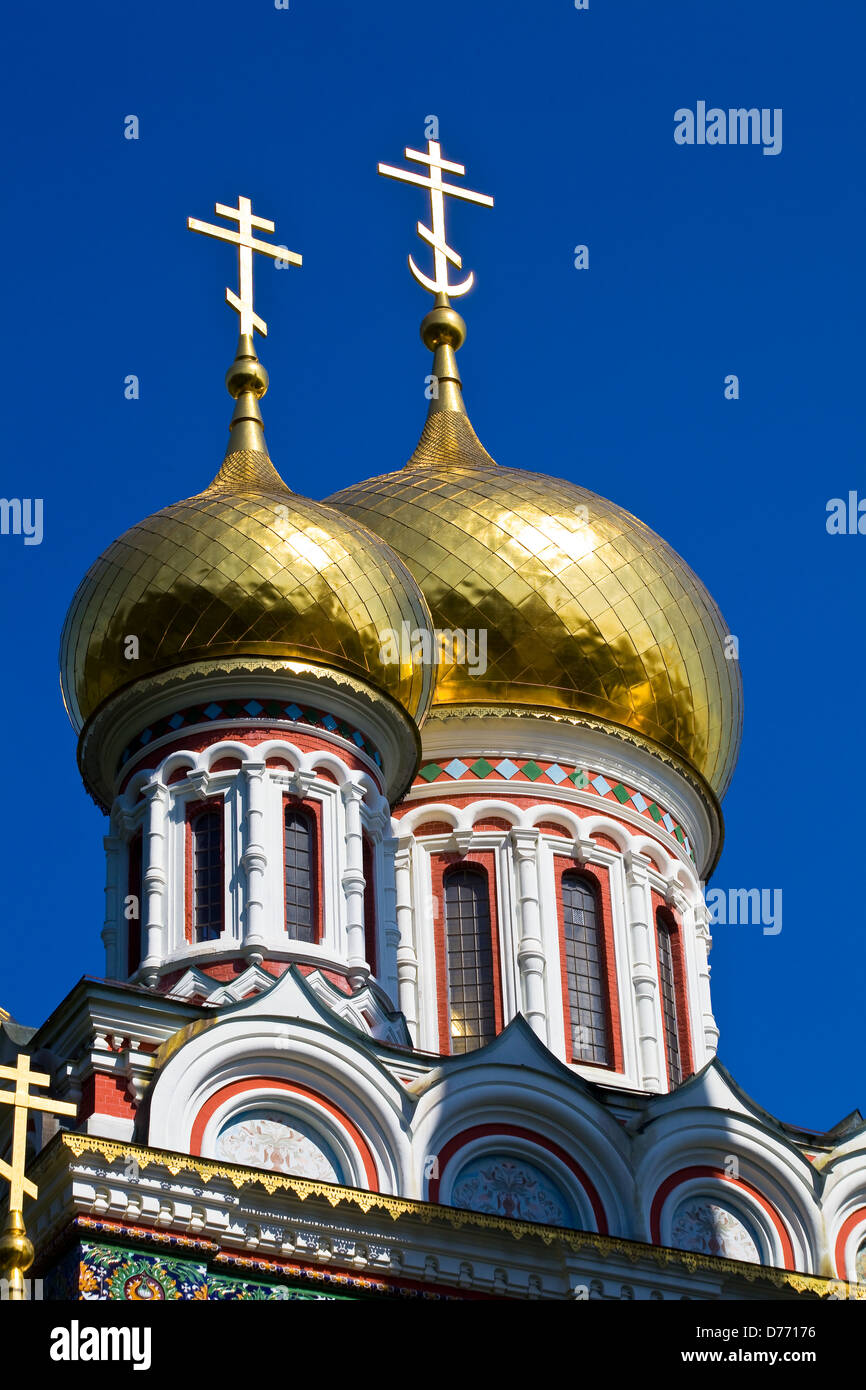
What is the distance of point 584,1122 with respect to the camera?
15156 mm

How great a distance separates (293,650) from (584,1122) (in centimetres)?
317

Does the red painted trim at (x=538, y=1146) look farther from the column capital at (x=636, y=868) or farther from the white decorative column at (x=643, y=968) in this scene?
the column capital at (x=636, y=868)

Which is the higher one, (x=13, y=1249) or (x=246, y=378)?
(x=246, y=378)

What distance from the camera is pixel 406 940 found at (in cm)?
1772

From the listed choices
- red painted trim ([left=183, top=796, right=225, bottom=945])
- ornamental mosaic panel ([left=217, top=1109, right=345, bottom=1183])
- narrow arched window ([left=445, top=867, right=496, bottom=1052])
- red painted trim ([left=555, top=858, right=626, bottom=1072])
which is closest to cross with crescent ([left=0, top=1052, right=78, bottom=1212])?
ornamental mosaic panel ([left=217, top=1109, right=345, bottom=1183])

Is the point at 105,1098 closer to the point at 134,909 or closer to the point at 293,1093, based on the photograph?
the point at 293,1093

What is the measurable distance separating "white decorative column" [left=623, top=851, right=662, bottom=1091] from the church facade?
19 mm

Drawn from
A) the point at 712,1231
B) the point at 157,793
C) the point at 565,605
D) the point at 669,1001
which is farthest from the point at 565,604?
the point at 712,1231

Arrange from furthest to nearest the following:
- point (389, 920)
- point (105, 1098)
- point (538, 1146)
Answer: point (389, 920) < point (538, 1146) < point (105, 1098)

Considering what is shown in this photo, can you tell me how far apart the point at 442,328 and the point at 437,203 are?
34.7 inches

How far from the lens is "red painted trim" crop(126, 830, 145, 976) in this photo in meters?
16.3

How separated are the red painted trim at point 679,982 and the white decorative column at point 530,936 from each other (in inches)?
33.2

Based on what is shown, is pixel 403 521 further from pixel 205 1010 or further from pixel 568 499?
pixel 205 1010
